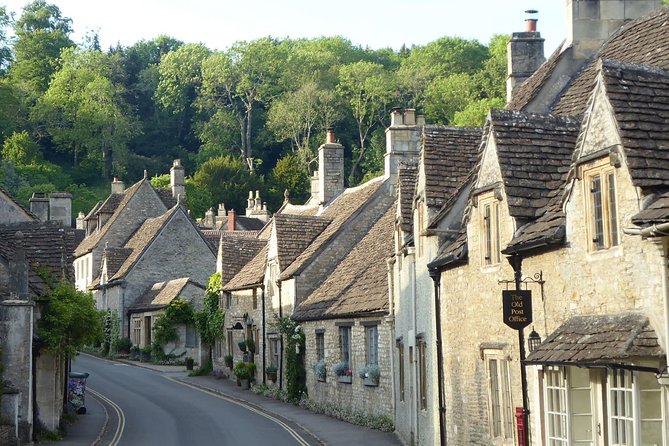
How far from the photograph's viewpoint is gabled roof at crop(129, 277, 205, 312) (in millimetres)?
58812

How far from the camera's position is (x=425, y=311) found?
24328 millimetres

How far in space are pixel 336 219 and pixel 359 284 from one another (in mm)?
7794

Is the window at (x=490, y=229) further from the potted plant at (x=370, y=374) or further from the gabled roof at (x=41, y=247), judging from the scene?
the gabled roof at (x=41, y=247)

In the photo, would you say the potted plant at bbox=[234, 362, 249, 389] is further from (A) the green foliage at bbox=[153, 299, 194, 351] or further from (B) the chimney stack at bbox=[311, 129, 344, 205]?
(A) the green foliage at bbox=[153, 299, 194, 351]

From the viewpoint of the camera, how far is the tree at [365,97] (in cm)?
10156

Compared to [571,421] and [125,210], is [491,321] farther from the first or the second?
[125,210]

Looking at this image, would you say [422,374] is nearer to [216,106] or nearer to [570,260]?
[570,260]

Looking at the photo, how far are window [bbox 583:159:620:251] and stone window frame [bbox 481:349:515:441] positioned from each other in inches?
152

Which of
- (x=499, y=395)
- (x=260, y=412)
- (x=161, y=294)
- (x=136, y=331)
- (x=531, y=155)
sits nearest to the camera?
(x=531, y=155)

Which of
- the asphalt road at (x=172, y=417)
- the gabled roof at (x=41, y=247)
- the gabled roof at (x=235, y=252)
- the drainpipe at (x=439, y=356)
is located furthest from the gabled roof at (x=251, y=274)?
the drainpipe at (x=439, y=356)

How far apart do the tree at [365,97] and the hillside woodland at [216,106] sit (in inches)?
4.9

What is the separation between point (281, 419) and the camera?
34.5 m

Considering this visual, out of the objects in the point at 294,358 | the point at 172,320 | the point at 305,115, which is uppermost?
the point at 305,115

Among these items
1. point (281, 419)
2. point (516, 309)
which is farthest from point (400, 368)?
point (516, 309)
